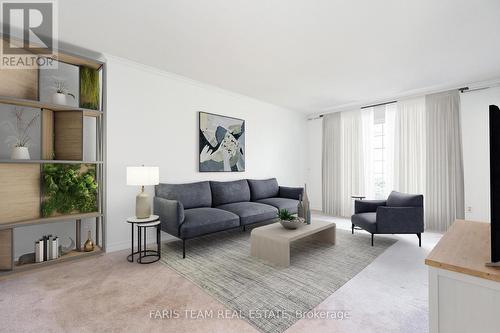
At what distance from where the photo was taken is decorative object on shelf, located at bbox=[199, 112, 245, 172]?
4.31 metres

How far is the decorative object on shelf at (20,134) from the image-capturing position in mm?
2543

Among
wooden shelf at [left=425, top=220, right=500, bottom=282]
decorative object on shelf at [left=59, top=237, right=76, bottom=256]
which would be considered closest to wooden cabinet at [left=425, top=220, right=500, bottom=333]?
wooden shelf at [left=425, top=220, right=500, bottom=282]

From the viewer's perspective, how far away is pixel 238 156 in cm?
491

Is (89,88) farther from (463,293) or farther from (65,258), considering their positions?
(463,293)

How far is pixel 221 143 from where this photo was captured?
4.60 metres

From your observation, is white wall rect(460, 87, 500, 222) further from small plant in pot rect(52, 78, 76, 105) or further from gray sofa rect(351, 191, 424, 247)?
small plant in pot rect(52, 78, 76, 105)

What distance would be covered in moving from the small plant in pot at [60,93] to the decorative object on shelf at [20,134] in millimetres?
329

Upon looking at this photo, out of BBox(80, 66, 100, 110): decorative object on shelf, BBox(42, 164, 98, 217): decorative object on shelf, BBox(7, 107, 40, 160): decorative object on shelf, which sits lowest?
BBox(42, 164, 98, 217): decorative object on shelf

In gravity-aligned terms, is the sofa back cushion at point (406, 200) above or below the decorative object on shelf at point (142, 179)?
below

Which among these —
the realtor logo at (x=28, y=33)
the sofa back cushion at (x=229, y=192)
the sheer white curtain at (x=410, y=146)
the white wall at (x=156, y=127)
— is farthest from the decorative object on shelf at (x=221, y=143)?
the sheer white curtain at (x=410, y=146)

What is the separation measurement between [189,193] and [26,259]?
78.7 inches

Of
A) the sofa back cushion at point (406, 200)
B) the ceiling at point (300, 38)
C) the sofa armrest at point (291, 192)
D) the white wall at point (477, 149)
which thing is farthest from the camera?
the sofa armrest at point (291, 192)

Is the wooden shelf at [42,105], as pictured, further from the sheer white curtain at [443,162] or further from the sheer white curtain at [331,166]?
Result: the sheer white curtain at [443,162]

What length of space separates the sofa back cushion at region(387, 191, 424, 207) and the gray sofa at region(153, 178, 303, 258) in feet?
5.41
